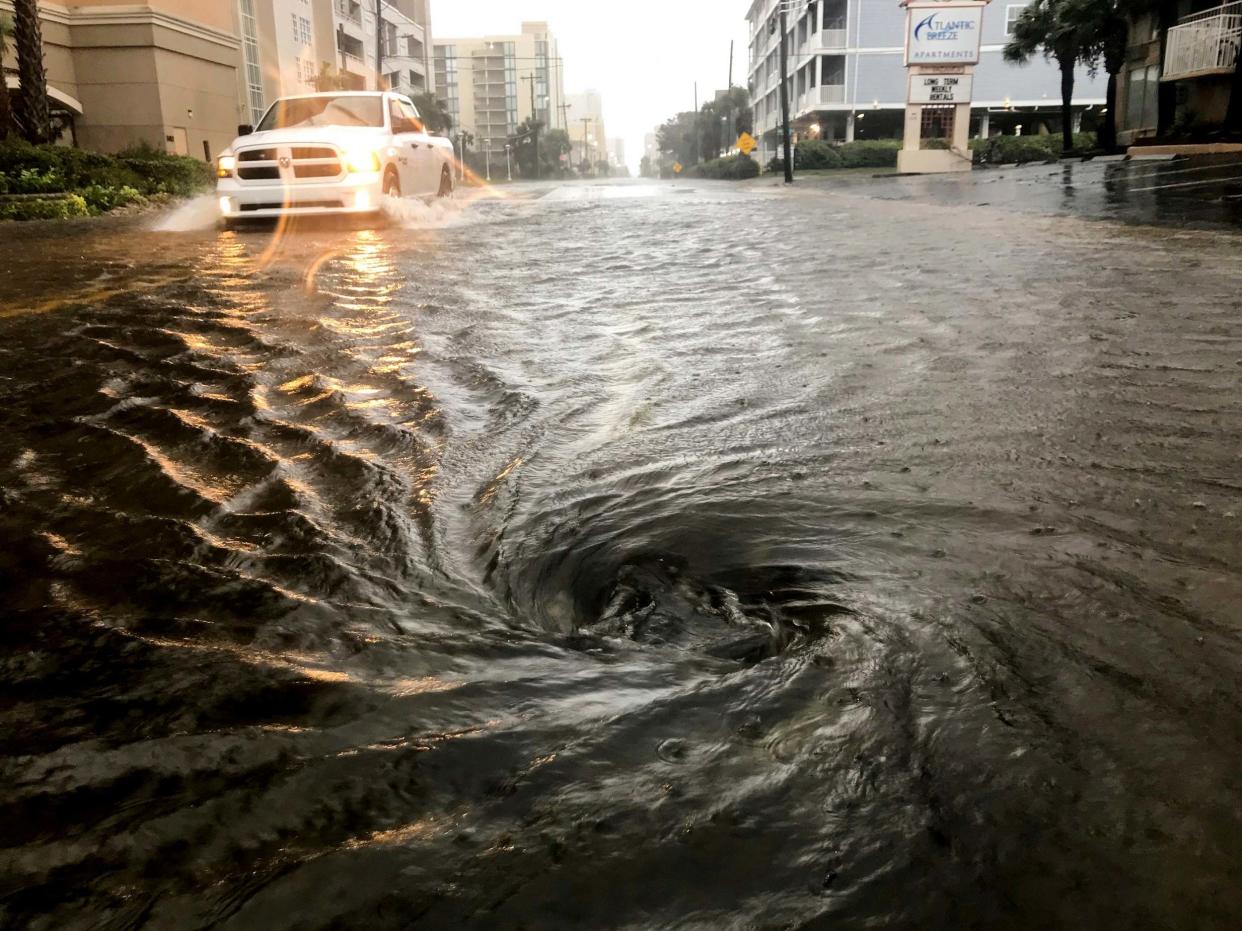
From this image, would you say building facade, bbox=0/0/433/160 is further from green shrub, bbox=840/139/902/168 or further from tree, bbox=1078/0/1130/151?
green shrub, bbox=840/139/902/168

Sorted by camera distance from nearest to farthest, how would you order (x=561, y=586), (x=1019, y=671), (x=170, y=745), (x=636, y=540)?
(x=170, y=745), (x=1019, y=671), (x=561, y=586), (x=636, y=540)

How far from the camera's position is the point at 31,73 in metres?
20.5

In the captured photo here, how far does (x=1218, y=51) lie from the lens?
24641 millimetres

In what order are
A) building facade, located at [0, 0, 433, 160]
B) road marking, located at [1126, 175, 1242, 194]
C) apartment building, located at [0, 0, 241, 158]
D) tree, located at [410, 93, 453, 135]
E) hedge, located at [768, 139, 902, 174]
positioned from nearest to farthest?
road marking, located at [1126, 175, 1242, 194]
apartment building, located at [0, 0, 241, 158]
building facade, located at [0, 0, 433, 160]
hedge, located at [768, 139, 902, 174]
tree, located at [410, 93, 453, 135]

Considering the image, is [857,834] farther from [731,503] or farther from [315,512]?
[315,512]

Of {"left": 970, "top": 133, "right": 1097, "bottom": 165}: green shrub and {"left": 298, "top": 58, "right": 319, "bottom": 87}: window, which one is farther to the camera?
{"left": 298, "top": 58, "right": 319, "bottom": 87}: window

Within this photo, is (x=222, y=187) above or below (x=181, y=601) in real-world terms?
above

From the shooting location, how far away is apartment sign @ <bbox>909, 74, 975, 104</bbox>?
117ft

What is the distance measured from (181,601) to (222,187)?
1108 centimetres

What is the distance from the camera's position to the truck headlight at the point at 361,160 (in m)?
11.7

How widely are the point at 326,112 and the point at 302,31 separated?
134ft

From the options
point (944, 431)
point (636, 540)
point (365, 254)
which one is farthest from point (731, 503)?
point (365, 254)

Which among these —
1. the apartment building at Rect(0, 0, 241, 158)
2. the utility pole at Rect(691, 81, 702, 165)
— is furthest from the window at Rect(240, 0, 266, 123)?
the utility pole at Rect(691, 81, 702, 165)

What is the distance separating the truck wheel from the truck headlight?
60 cm
